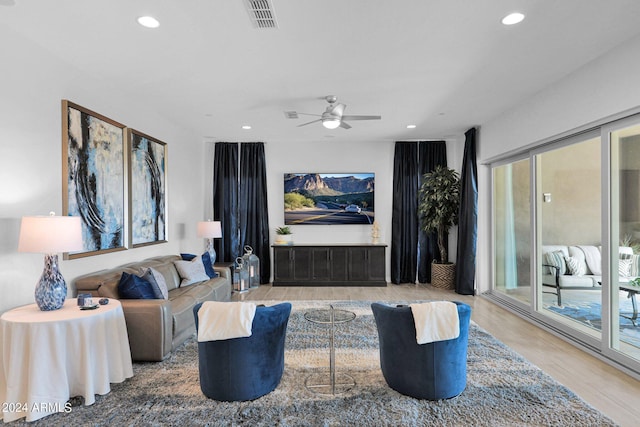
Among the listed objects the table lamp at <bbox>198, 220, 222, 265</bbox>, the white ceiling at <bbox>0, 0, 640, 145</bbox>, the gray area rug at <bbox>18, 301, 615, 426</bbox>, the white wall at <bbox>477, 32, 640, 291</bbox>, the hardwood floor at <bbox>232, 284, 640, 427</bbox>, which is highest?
the white ceiling at <bbox>0, 0, 640, 145</bbox>

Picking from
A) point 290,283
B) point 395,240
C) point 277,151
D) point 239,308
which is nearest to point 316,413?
point 239,308

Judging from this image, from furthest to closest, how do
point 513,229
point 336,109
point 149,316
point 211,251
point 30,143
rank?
point 211,251
point 513,229
point 336,109
point 149,316
point 30,143

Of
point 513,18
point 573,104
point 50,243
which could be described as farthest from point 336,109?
point 50,243

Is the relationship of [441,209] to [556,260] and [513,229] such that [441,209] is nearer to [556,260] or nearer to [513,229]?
[513,229]

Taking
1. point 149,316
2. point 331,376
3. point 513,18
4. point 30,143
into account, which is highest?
point 513,18

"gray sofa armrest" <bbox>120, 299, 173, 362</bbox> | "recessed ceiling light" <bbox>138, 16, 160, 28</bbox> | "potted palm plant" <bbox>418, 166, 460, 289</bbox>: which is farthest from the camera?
"potted palm plant" <bbox>418, 166, 460, 289</bbox>

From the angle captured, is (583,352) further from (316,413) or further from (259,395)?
(259,395)

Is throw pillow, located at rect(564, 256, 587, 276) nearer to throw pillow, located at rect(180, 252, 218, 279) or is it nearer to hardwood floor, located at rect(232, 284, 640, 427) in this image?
hardwood floor, located at rect(232, 284, 640, 427)

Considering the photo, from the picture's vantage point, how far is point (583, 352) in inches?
143

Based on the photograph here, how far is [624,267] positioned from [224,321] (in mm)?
3494

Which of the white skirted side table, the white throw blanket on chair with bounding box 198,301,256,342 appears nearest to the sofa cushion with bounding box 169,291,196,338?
the white skirted side table

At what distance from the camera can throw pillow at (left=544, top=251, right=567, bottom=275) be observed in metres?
4.35

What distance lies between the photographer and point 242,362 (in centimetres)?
259

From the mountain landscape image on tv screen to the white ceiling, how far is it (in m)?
2.53
